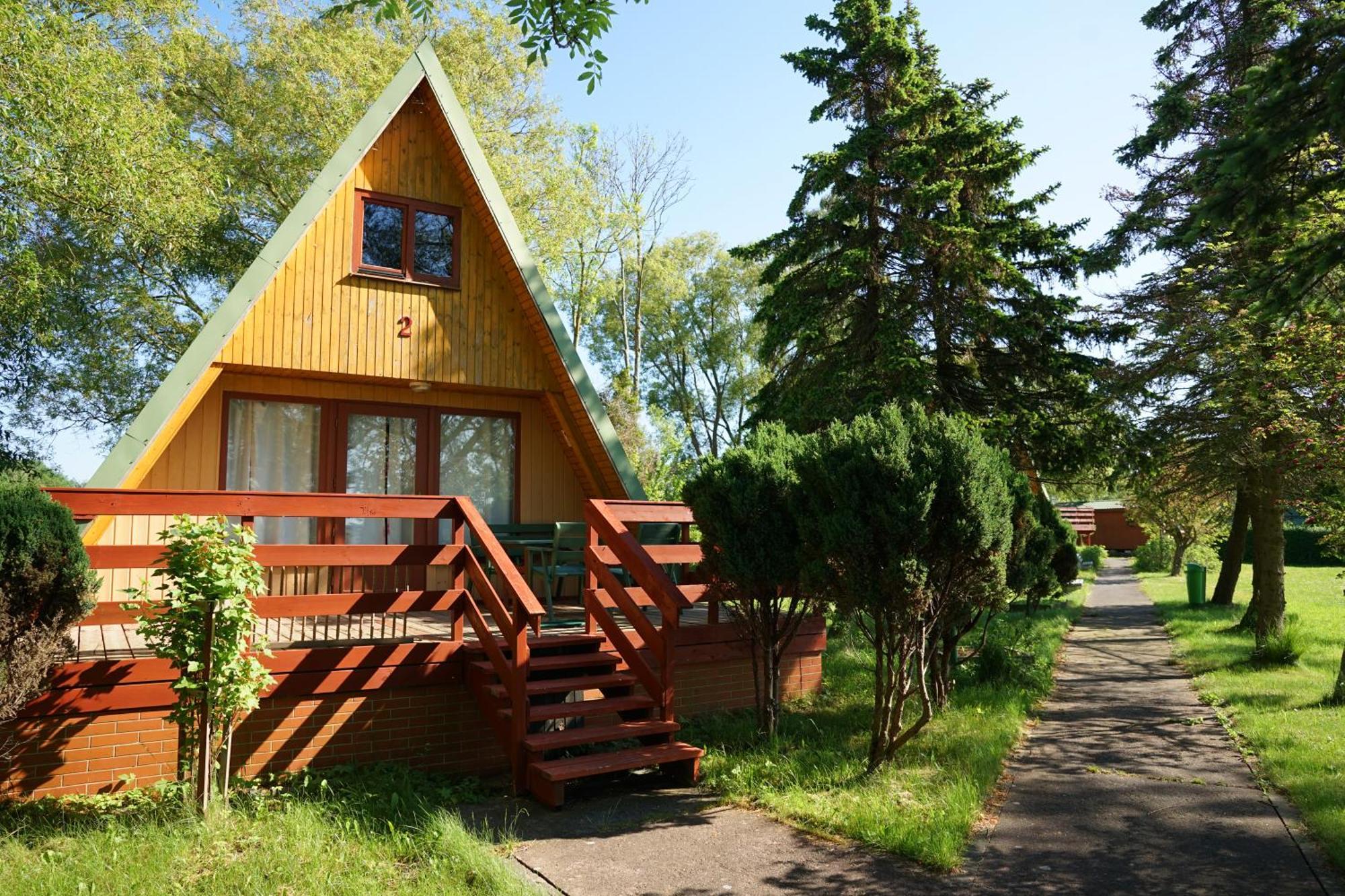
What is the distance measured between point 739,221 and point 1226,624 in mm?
22761

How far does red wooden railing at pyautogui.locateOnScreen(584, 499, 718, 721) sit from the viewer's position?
23.6 ft

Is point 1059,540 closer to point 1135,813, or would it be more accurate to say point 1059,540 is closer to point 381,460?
point 1135,813

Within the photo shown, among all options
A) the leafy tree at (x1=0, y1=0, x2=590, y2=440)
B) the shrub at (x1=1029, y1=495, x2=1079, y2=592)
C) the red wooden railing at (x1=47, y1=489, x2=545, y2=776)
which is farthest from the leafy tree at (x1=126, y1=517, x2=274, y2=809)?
the leafy tree at (x1=0, y1=0, x2=590, y2=440)

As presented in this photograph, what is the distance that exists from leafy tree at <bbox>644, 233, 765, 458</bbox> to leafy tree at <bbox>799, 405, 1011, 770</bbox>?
33.3 meters

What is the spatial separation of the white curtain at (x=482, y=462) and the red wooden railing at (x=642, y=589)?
2.78 metres

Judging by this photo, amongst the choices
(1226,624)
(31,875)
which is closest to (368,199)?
(31,875)

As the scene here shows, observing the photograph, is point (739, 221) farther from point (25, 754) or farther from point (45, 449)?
point (25, 754)

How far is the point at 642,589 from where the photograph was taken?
8188 mm

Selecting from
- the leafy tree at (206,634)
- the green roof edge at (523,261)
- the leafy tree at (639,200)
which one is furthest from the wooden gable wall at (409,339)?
the leafy tree at (639,200)

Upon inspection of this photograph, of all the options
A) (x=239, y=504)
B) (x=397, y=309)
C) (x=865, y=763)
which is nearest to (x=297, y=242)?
(x=397, y=309)

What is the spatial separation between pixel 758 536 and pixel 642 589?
4.87 feet

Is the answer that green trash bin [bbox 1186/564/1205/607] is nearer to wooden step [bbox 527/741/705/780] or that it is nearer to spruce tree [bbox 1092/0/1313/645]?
spruce tree [bbox 1092/0/1313/645]

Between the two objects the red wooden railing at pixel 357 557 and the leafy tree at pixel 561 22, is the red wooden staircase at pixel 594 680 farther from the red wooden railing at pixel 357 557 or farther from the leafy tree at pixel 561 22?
the leafy tree at pixel 561 22

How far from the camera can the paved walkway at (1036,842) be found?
4.85 meters
